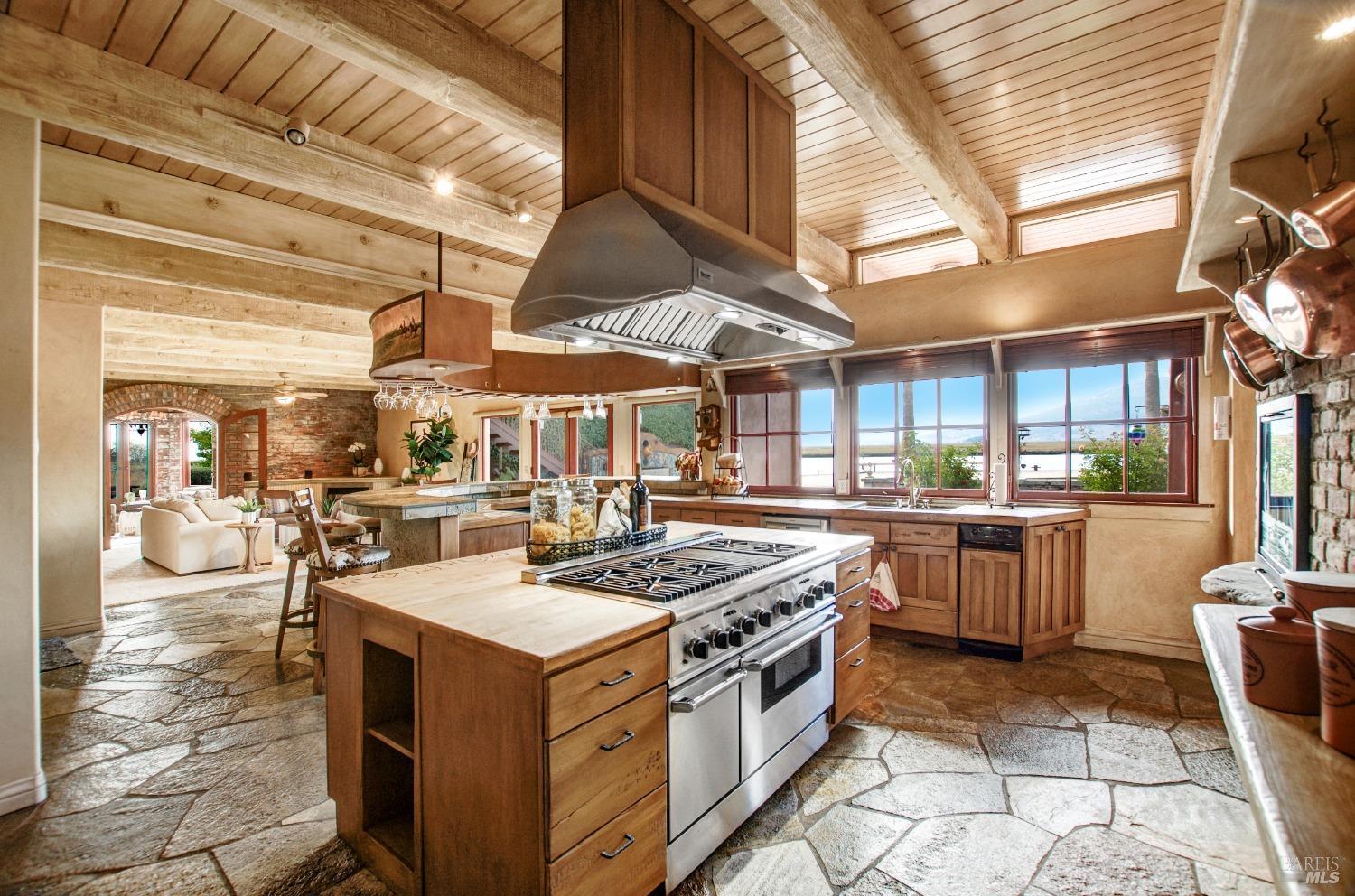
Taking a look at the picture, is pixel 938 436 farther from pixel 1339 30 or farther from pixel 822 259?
pixel 1339 30

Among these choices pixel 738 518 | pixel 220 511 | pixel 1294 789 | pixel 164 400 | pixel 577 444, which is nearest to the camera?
pixel 1294 789

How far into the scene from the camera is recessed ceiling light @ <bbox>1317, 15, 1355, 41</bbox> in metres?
1.02

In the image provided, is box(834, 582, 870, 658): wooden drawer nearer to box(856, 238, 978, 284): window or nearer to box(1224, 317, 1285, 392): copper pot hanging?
box(1224, 317, 1285, 392): copper pot hanging

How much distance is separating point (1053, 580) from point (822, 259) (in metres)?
2.76

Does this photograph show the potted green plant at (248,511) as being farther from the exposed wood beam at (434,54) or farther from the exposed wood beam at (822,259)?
the exposed wood beam at (822,259)

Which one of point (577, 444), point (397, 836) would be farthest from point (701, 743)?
point (577, 444)

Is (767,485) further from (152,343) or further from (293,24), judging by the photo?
(152,343)

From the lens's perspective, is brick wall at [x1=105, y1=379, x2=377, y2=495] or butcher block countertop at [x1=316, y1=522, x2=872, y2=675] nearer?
butcher block countertop at [x1=316, y1=522, x2=872, y2=675]

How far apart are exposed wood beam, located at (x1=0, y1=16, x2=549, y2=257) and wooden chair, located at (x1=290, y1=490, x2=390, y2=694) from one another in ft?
5.53

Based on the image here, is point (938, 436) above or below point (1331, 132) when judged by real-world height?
below

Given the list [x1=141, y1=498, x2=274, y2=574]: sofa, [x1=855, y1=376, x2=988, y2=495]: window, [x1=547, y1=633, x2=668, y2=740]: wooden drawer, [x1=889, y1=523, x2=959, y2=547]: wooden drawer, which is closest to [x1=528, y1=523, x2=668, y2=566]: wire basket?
[x1=547, y1=633, x2=668, y2=740]: wooden drawer

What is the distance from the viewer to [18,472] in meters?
2.25

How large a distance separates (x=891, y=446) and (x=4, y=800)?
5174mm

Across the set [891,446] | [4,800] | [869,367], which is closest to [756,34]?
[869,367]
